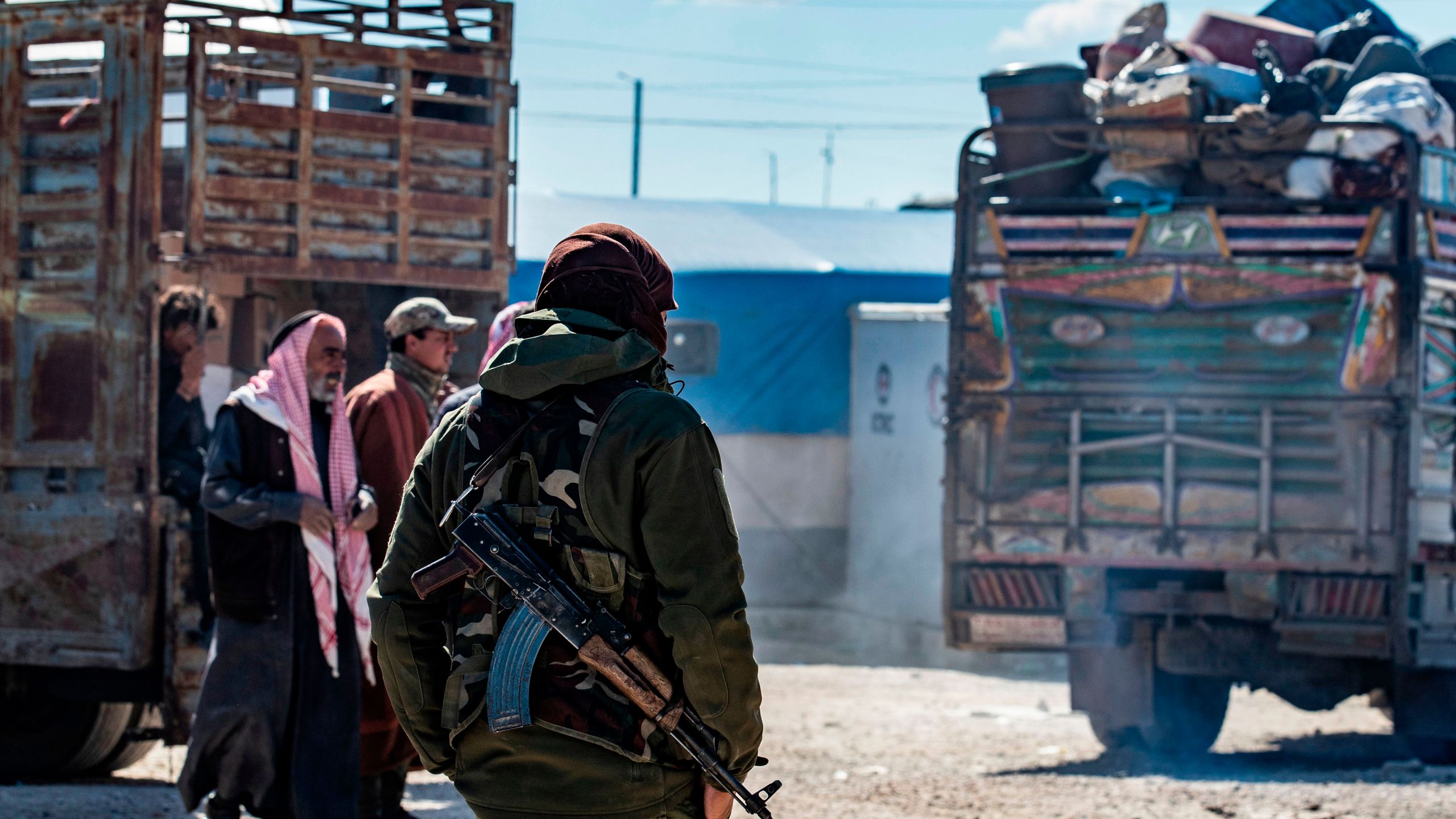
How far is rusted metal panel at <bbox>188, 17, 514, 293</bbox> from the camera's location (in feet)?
20.2


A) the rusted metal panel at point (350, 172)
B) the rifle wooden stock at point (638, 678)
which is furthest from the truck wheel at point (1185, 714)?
the rifle wooden stock at point (638, 678)

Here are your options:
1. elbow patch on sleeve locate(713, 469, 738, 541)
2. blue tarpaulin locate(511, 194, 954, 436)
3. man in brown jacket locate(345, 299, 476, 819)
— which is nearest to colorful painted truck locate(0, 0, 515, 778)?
man in brown jacket locate(345, 299, 476, 819)

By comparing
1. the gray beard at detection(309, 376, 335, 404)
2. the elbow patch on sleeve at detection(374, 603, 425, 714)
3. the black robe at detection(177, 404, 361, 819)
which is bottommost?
the black robe at detection(177, 404, 361, 819)

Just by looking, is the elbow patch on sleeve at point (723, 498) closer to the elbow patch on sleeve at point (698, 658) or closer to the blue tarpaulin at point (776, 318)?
the elbow patch on sleeve at point (698, 658)

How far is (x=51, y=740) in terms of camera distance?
6254 millimetres

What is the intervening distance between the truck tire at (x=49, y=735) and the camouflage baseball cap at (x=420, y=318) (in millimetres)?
2055

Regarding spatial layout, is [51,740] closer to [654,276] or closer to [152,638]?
[152,638]

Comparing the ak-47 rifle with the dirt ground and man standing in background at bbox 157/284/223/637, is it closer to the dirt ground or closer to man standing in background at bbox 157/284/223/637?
the dirt ground

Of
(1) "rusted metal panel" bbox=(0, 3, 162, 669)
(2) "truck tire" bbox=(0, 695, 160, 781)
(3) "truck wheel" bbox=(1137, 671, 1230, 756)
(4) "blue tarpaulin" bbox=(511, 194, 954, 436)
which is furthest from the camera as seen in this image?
(4) "blue tarpaulin" bbox=(511, 194, 954, 436)

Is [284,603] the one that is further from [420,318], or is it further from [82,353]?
[82,353]

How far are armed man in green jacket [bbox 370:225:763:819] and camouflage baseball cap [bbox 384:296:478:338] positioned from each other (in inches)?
104

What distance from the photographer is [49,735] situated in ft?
20.5

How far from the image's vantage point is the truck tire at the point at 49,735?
20.5 feet

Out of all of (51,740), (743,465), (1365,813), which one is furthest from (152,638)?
(743,465)
